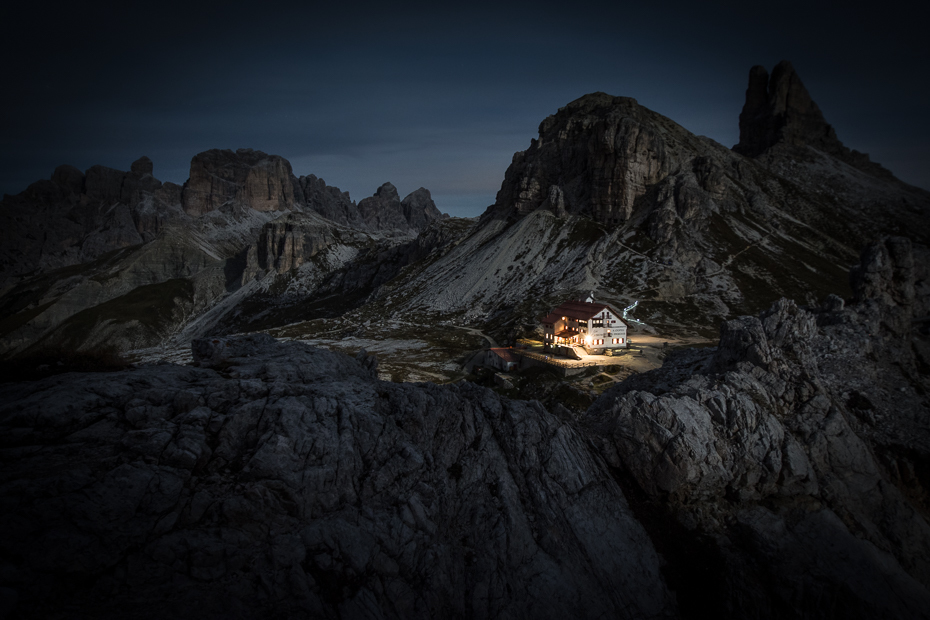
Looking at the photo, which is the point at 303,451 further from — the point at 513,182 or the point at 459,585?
the point at 513,182

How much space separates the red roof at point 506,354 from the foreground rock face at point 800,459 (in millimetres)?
37492

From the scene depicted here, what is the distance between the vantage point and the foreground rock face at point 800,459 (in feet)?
60.5

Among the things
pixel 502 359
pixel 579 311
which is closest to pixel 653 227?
pixel 579 311

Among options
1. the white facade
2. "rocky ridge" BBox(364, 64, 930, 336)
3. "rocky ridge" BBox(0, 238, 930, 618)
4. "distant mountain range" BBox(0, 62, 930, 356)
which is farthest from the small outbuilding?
"rocky ridge" BBox(0, 238, 930, 618)

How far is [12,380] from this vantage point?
51.4 ft

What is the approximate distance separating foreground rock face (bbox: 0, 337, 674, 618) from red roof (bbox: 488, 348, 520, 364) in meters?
43.9

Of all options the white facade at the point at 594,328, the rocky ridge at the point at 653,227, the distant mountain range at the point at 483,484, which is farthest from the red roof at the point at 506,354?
the distant mountain range at the point at 483,484

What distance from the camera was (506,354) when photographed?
6800cm

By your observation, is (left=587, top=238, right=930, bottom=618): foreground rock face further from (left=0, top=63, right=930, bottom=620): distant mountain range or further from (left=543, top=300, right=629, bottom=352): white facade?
(left=543, top=300, right=629, bottom=352): white facade

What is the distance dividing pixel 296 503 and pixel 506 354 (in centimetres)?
5454

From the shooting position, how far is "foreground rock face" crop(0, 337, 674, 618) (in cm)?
1182

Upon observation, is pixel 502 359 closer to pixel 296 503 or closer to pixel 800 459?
pixel 800 459

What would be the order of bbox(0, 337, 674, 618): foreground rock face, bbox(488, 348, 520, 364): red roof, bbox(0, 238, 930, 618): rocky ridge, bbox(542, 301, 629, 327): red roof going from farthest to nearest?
bbox(542, 301, 629, 327): red roof, bbox(488, 348, 520, 364): red roof, bbox(0, 238, 930, 618): rocky ridge, bbox(0, 337, 674, 618): foreground rock face

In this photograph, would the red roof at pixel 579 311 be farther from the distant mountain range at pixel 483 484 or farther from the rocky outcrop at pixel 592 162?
the rocky outcrop at pixel 592 162
